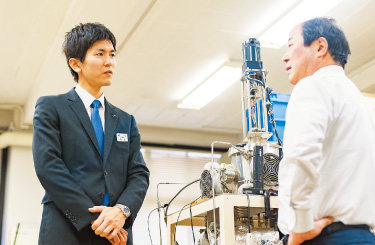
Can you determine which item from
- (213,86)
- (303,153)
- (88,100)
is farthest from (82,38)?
(213,86)

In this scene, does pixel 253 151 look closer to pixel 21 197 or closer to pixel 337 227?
pixel 337 227

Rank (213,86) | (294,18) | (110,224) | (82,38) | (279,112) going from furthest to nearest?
(213,86)
(294,18)
(279,112)
(82,38)
(110,224)

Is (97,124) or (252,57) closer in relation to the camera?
(97,124)

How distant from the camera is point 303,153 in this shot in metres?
1.14

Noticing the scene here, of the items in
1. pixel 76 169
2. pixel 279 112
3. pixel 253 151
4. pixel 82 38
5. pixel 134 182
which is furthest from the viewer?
pixel 279 112

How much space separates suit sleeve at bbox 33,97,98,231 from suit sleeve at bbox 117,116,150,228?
14 centimetres

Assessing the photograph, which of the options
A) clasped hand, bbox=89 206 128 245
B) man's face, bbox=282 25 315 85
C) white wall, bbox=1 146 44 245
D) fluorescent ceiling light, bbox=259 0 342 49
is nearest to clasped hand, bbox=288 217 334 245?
man's face, bbox=282 25 315 85

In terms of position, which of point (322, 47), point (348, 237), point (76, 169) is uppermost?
point (322, 47)

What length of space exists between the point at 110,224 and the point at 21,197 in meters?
5.46

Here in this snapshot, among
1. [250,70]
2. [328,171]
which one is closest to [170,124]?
[250,70]

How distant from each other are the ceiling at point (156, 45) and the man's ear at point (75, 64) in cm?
226

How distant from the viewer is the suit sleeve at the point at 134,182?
170cm

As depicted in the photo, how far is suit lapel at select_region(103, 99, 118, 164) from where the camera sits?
1752 millimetres

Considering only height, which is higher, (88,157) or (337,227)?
(88,157)
